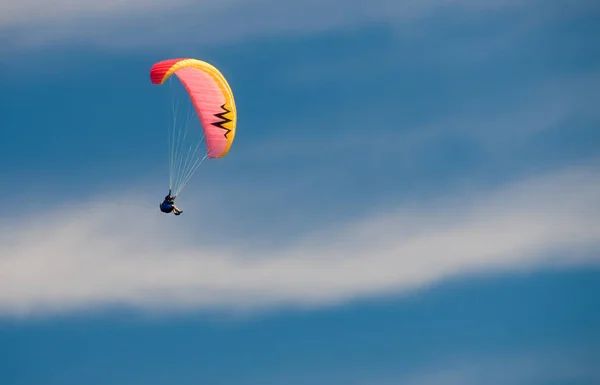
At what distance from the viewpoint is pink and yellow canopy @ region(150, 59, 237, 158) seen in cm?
5791

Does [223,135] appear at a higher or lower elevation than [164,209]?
higher

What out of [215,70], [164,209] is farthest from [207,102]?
[164,209]

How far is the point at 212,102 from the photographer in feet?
191

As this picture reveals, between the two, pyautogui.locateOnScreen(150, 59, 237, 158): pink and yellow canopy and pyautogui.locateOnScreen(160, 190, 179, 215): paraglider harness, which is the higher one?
pyautogui.locateOnScreen(150, 59, 237, 158): pink and yellow canopy

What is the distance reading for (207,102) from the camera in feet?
191

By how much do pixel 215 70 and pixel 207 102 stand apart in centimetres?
170

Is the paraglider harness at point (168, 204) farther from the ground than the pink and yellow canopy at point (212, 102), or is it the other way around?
the pink and yellow canopy at point (212, 102)

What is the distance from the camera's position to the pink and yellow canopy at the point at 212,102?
57906mm

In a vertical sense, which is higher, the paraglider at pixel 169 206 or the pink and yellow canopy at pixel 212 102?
the pink and yellow canopy at pixel 212 102

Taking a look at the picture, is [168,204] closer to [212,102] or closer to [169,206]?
[169,206]

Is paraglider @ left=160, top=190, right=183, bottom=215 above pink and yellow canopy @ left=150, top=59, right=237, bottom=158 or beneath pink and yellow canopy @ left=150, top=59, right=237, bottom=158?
beneath

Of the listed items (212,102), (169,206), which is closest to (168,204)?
(169,206)

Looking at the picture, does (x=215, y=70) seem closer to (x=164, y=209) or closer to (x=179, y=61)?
(x=179, y=61)

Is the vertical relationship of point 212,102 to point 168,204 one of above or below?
above
